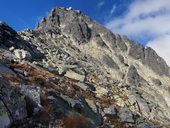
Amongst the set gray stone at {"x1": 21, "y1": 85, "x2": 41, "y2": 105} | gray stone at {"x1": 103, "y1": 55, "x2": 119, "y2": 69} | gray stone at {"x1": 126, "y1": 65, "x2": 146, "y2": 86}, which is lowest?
gray stone at {"x1": 21, "y1": 85, "x2": 41, "y2": 105}

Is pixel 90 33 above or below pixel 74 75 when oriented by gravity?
above

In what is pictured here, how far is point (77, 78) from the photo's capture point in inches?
2258

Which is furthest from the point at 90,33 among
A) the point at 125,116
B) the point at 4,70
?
the point at 4,70

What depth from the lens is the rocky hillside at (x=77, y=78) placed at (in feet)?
70.6

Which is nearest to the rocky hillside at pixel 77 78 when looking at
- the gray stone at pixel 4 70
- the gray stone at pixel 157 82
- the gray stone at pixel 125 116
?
the gray stone at pixel 125 116

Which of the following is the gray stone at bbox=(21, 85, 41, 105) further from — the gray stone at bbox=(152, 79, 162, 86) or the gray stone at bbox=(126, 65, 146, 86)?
the gray stone at bbox=(152, 79, 162, 86)

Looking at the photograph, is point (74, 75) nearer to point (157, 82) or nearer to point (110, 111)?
point (110, 111)

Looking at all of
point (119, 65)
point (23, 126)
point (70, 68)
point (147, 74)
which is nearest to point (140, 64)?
point (147, 74)

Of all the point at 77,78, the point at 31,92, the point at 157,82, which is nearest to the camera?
the point at 31,92

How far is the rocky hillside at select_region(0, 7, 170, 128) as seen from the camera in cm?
2153

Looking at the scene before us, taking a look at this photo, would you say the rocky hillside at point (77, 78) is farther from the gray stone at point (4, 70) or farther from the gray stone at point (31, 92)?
the gray stone at point (4, 70)

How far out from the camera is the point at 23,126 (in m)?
18.9

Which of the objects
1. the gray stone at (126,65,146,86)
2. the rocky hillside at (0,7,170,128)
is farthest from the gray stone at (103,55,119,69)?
the gray stone at (126,65,146,86)

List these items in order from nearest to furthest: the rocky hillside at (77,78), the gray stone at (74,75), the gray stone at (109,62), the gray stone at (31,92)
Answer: the rocky hillside at (77,78) < the gray stone at (31,92) < the gray stone at (74,75) < the gray stone at (109,62)
